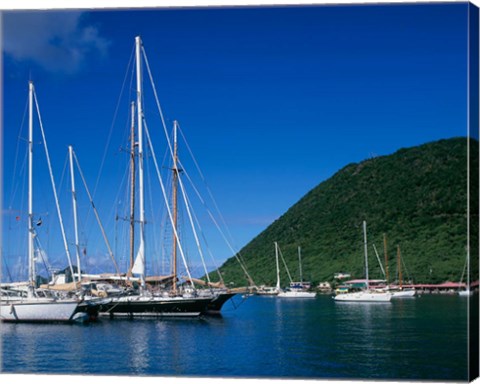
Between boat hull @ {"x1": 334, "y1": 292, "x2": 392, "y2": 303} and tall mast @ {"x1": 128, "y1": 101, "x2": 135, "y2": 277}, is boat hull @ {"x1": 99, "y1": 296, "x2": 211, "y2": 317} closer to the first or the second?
tall mast @ {"x1": 128, "y1": 101, "x2": 135, "y2": 277}

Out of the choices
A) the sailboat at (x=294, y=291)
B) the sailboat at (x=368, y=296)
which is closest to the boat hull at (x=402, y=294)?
the sailboat at (x=368, y=296)

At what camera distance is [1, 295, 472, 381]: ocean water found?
1185 cm

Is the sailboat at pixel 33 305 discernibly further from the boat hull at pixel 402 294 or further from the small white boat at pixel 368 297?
the boat hull at pixel 402 294

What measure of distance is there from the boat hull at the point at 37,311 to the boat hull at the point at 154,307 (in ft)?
6.67

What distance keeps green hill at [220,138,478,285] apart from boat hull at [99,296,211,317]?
67.6ft

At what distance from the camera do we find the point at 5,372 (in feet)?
36.3

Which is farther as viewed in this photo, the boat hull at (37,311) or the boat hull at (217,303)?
the boat hull at (217,303)

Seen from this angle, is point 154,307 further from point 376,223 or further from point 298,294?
point 376,223

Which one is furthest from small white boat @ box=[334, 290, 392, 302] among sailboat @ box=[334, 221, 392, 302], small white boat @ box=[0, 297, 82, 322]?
small white boat @ box=[0, 297, 82, 322]

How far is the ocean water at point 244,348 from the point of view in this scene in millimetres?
11852

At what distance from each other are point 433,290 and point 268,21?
116 feet

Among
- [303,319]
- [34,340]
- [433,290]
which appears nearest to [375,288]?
[433,290]

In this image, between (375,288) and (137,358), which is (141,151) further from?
(375,288)

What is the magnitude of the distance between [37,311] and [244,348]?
7.65 m
